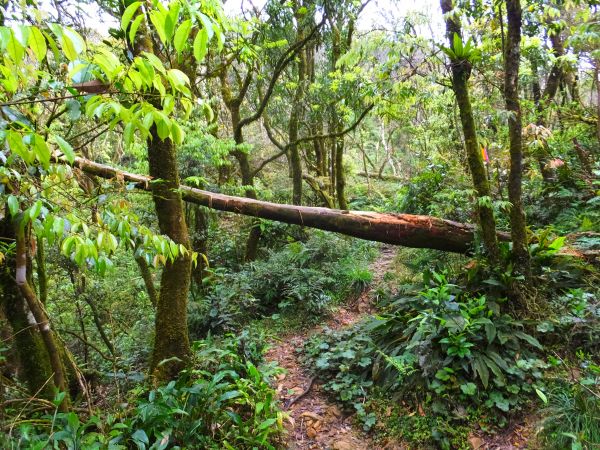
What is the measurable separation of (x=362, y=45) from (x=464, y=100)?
1810 millimetres

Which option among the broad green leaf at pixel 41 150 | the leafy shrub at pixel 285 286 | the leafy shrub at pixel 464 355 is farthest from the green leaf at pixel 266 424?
the broad green leaf at pixel 41 150

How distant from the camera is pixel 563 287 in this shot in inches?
174

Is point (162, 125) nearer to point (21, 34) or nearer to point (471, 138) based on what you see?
point (21, 34)

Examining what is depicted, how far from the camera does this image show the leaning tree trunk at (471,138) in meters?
4.17

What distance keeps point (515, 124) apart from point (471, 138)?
19.0 inches

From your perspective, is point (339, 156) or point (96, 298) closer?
point (96, 298)

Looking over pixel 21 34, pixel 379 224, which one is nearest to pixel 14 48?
pixel 21 34

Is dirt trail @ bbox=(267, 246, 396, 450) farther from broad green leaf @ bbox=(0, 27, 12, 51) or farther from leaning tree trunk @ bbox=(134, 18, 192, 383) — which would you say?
broad green leaf @ bbox=(0, 27, 12, 51)

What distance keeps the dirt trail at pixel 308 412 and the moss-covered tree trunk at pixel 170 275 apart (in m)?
1.37

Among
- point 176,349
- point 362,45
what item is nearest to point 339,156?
point 362,45

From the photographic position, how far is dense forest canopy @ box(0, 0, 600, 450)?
6.82ft

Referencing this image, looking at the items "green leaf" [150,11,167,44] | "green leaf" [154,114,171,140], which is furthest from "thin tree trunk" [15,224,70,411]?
"green leaf" [150,11,167,44]

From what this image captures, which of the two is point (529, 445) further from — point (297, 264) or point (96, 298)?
point (96, 298)

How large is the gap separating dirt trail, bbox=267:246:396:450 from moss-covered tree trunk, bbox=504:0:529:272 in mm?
2725
